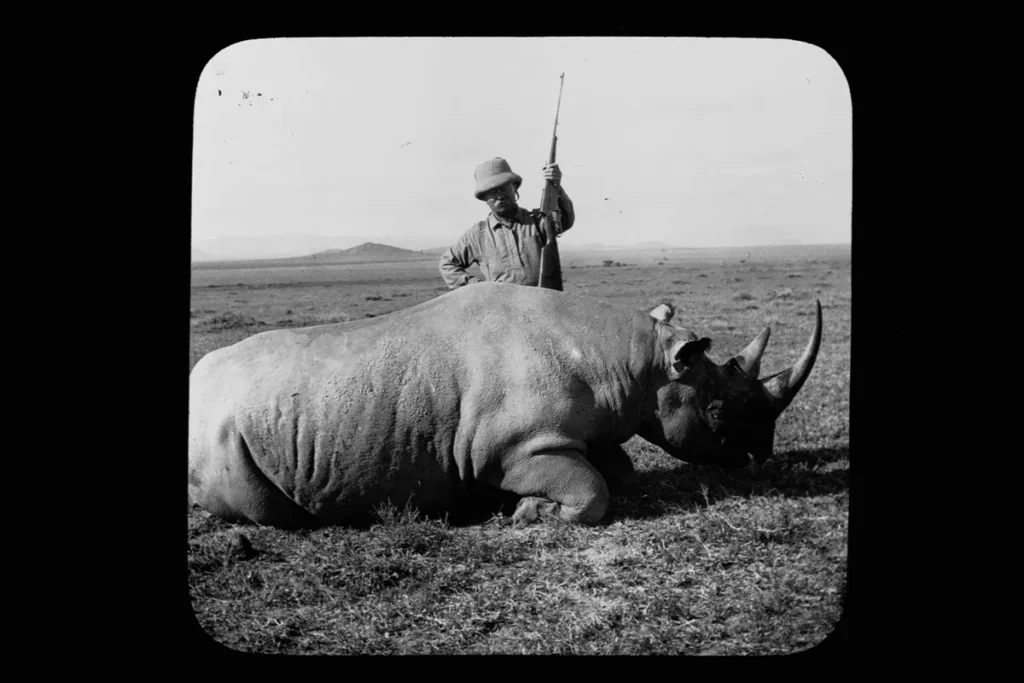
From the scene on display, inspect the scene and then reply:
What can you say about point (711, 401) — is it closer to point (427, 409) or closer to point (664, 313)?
point (664, 313)

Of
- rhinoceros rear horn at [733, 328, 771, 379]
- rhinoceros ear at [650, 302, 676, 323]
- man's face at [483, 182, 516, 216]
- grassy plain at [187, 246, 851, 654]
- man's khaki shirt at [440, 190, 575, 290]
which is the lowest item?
grassy plain at [187, 246, 851, 654]

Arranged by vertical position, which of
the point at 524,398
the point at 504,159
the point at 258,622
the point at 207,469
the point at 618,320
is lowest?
the point at 258,622

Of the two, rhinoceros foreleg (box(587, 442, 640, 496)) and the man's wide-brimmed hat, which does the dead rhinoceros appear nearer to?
rhinoceros foreleg (box(587, 442, 640, 496))

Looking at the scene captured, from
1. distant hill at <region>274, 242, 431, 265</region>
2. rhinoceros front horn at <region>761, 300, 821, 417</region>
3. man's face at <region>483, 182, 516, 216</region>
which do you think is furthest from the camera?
distant hill at <region>274, 242, 431, 265</region>

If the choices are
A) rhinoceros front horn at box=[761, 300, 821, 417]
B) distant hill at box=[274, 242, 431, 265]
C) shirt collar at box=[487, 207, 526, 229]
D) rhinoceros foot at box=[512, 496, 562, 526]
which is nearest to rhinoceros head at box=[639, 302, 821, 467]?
rhinoceros front horn at box=[761, 300, 821, 417]

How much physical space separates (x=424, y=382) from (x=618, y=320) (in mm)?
1740

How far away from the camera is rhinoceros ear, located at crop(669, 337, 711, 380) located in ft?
25.7

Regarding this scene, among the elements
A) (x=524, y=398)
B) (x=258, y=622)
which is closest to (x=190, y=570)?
(x=258, y=622)

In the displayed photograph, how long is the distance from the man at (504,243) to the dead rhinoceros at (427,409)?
1623 millimetres

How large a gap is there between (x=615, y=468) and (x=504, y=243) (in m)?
2.57

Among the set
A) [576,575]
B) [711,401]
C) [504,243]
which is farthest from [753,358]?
[504,243]

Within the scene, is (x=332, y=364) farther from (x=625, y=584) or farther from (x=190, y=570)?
(x=625, y=584)

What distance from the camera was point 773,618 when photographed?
20.7 ft

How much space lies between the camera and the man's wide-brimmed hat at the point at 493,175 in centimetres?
920
